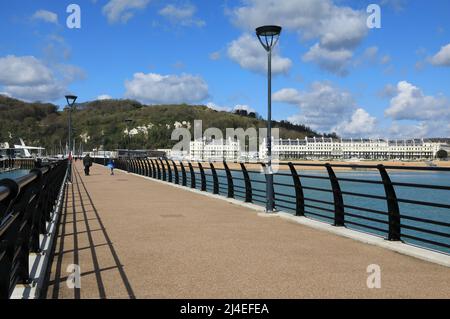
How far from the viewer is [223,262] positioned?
21.7 feet

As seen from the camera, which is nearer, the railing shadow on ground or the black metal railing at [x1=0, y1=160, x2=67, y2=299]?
the black metal railing at [x1=0, y1=160, x2=67, y2=299]

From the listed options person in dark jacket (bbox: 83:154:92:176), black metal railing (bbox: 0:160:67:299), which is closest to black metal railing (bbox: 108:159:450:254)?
person in dark jacket (bbox: 83:154:92:176)

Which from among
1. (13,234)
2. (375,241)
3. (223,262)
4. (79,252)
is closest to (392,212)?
(375,241)

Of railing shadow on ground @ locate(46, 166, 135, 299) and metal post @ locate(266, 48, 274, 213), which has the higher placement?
metal post @ locate(266, 48, 274, 213)

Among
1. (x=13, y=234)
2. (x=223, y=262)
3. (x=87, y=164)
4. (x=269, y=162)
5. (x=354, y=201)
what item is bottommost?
(x=354, y=201)

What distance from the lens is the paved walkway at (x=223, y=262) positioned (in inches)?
205

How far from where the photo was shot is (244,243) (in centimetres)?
812

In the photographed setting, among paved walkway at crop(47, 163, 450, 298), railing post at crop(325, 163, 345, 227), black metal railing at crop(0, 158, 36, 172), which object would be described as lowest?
black metal railing at crop(0, 158, 36, 172)

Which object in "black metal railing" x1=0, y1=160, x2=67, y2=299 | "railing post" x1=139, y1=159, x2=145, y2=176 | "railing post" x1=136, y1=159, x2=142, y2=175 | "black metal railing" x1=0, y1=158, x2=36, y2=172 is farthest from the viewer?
"black metal railing" x1=0, y1=158, x2=36, y2=172

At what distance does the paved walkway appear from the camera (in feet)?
17.1

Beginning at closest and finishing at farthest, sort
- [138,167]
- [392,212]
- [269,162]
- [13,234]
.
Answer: [13,234] → [392,212] → [269,162] → [138,167]

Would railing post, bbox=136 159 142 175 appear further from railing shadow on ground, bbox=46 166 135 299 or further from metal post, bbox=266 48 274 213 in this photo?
metal post, bbox=266 48 274 213

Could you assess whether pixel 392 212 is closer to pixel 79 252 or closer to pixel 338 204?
pixel 338 204
